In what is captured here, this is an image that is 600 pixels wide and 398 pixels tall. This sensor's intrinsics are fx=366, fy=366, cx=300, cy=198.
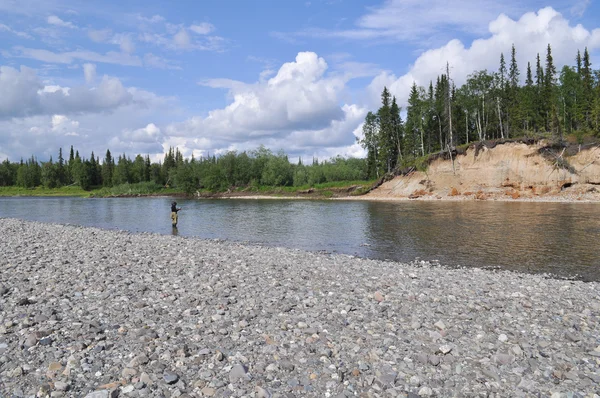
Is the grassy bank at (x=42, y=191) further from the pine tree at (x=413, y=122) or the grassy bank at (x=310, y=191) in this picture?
the pine tree at (x=413, y=122)

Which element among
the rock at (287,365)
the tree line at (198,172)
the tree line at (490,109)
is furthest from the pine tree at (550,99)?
the rock at (287,365)

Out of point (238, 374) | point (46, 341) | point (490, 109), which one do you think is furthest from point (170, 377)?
point (490, 109)

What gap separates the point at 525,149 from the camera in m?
68.9

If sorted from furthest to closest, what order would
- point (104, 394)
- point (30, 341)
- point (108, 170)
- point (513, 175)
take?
point (108, 170), point (513, 175), point (30, 341), point (104, 394)

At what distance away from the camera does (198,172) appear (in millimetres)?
140875

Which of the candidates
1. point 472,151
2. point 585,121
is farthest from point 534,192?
point 585,121

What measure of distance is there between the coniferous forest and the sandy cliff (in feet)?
12.6

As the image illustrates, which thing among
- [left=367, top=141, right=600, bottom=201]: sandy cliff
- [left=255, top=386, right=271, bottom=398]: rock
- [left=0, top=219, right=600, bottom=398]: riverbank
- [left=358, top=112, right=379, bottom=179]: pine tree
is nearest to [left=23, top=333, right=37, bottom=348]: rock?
[left=0, top=219, right=600, bottom=398]: riverbank

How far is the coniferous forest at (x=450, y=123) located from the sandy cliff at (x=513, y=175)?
383cm

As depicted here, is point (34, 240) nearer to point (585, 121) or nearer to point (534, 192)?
point (534, 192)

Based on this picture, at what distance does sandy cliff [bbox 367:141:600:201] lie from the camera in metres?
63.9

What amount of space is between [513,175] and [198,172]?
352 feet

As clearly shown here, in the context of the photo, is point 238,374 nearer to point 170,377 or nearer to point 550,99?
point 170,377

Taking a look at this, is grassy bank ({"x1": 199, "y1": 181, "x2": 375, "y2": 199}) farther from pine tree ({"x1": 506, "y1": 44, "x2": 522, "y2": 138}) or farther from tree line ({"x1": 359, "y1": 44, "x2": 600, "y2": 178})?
pine tree ({"x1": 506, "y1": 44, "x2": 522, "y2": 138})
